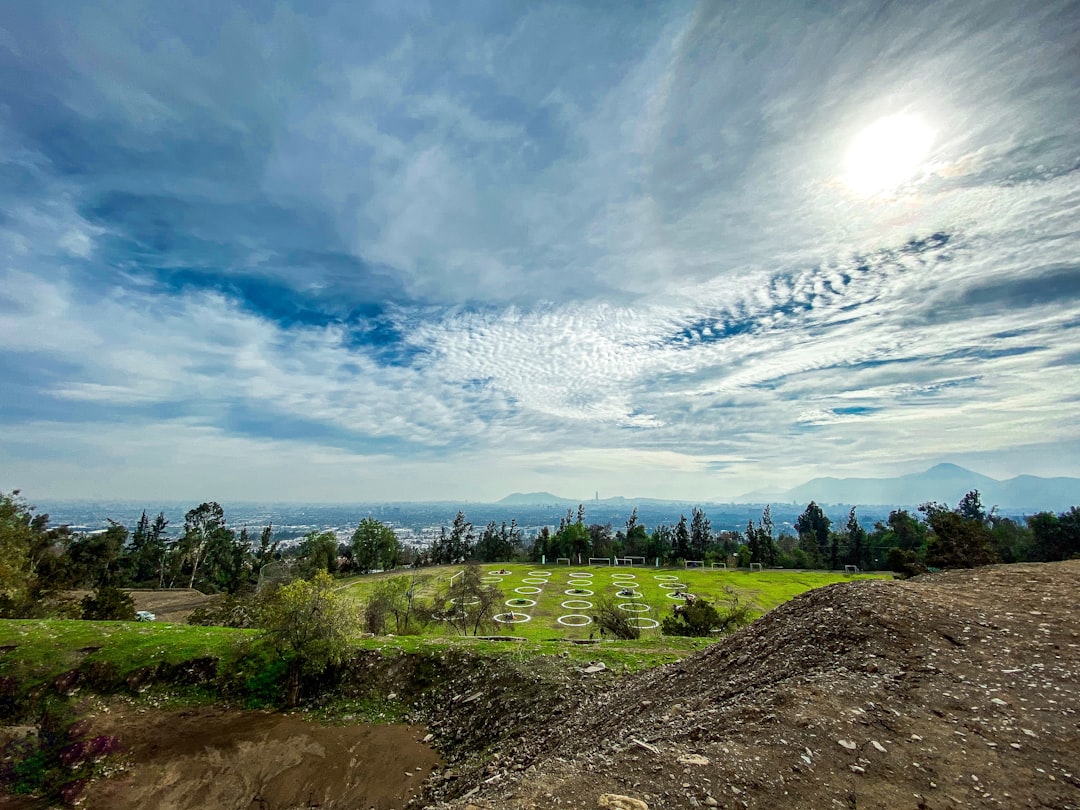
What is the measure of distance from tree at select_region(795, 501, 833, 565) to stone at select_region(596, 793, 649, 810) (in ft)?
403

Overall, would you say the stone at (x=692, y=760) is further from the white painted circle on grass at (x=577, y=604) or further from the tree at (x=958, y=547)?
the white painted circle on grass at (x=577, y=604)

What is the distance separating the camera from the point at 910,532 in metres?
99.9

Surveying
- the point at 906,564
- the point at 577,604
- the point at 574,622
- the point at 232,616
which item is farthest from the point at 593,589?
the point at 232,616

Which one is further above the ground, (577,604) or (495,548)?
(495,548)

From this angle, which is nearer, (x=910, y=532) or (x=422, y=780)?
(x=422, y=780)

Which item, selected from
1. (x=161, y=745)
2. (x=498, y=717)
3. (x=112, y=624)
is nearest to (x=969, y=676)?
(x=498, y=717)

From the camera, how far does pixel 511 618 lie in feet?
164

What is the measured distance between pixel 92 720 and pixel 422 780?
17.4m

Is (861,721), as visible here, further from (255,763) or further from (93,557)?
(93,557)

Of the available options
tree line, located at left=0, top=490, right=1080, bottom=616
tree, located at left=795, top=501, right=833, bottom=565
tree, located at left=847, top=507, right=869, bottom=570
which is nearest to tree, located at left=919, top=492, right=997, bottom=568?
tree line, located at left=0, top=490, right=1080, bottom=616

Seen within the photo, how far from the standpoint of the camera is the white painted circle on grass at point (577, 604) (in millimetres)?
57781

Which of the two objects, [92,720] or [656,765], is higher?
[656,765]

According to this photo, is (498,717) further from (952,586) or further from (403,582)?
(403,582)

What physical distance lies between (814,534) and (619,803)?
139 meters
